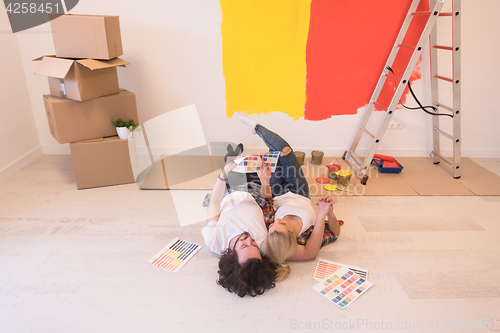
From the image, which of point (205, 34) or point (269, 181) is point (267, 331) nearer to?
point (269, 181)

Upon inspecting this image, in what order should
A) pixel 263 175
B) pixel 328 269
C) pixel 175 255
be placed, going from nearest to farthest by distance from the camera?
pixel 328 269 < pixel 175 255 < pixel 263 175

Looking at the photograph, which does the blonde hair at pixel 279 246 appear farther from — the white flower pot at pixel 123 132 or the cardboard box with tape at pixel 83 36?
the cardboard box with tape at pixel 83 36

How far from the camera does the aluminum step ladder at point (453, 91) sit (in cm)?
245

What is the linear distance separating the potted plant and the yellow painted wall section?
0.87m

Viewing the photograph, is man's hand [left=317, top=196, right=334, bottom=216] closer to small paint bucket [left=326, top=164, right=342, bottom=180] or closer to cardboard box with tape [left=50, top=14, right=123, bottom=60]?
small paint bucket [left=326, top=164, right=342, bottom=180]

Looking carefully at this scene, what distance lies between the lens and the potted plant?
2.52 metres

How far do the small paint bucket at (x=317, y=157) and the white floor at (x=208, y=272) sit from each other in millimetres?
607

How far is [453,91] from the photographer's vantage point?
2594mm

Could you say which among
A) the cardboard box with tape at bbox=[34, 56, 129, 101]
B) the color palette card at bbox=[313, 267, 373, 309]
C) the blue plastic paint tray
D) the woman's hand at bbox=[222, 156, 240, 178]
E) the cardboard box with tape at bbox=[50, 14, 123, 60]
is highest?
the cardboard box with tape at bbox=[50, 14, 123, 60]

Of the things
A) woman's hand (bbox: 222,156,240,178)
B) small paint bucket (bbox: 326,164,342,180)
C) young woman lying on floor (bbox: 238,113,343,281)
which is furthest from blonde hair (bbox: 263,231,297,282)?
small paint bucket (bbox: 326,164,342,180)

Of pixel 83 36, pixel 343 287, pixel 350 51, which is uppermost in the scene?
pixel 83 36

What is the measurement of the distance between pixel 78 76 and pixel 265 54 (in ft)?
4.72

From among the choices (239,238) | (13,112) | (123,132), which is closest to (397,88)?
(239,238)

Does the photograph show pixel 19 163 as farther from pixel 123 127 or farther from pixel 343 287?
pixel 343 287
